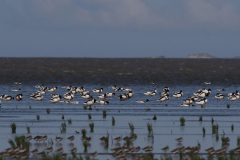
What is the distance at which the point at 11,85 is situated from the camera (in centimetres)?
5844

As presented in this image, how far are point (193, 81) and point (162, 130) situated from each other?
1728 inches

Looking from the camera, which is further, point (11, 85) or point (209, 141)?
point (11, 85)

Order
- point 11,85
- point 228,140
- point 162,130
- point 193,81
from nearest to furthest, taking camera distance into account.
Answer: point 228,140, point 162,130, point 11,85, point 193,81

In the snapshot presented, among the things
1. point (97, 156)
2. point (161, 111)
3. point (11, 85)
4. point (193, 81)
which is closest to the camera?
point (97, 156)

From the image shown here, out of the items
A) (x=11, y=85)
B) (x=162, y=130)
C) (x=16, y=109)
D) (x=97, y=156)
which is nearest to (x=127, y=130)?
(x=162, y=130)

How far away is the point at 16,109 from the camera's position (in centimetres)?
3294

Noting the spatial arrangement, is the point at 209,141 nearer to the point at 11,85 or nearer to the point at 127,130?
the point at 127,130

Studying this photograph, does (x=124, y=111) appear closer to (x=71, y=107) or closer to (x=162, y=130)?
(x=71, y=107)

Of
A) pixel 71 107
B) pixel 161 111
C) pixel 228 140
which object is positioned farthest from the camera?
pixel 71 107

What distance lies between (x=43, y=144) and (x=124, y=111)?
1406cm

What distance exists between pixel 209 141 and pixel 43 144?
20.2 ft

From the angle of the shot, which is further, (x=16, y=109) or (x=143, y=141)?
(x=16, y=109)

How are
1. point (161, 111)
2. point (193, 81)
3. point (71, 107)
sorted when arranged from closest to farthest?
1. point (161, 111)
2. point (71, 107)
3. point (193, 81)

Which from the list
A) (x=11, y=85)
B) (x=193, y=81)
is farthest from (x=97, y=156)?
(x=193, y=81)
